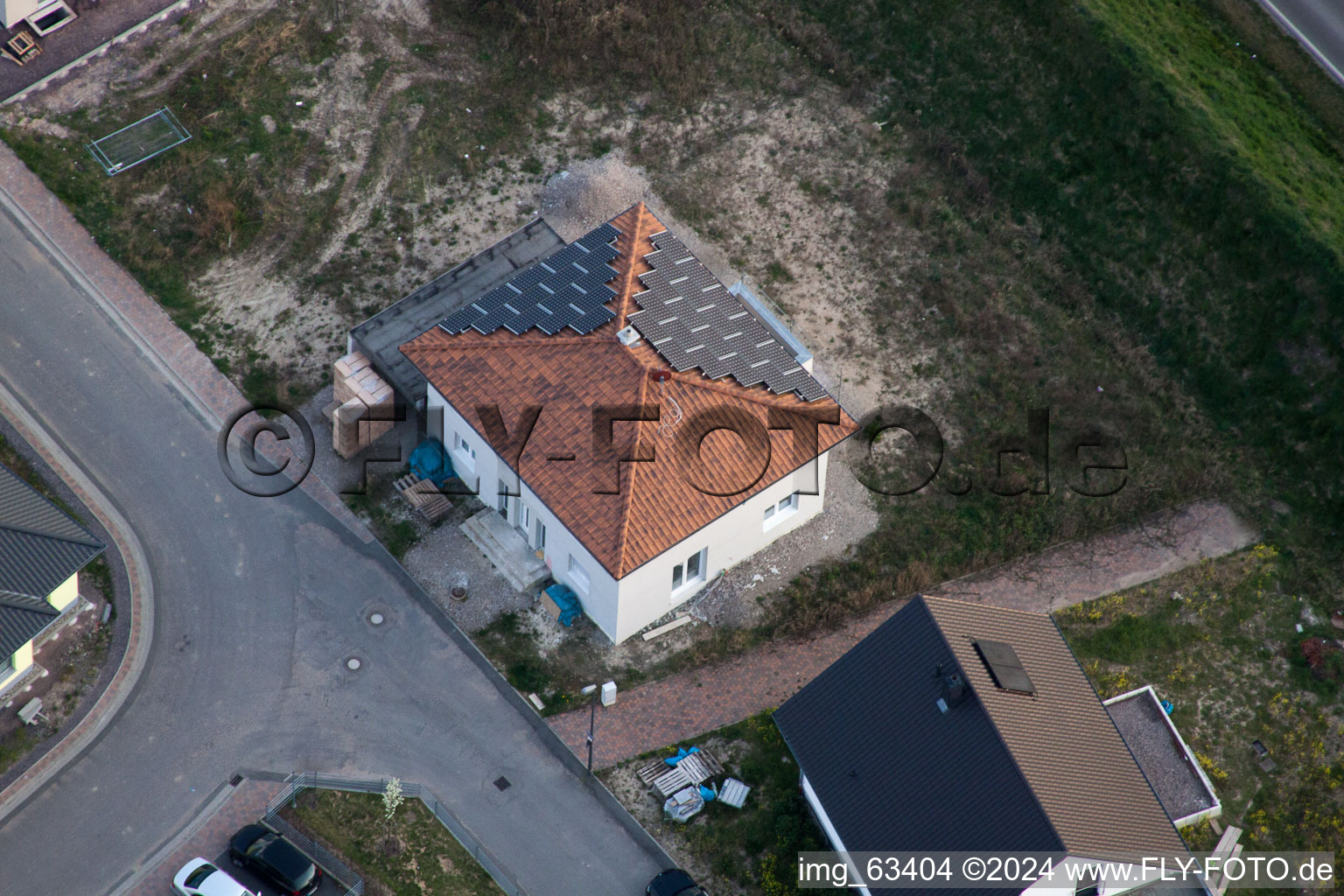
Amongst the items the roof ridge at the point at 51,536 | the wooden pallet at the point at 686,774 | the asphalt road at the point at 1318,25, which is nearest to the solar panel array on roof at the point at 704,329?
the wooden pallet at the point at 686,774

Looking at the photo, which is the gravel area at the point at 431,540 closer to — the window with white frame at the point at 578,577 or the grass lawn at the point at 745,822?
the window with white frame at the point at 578,577

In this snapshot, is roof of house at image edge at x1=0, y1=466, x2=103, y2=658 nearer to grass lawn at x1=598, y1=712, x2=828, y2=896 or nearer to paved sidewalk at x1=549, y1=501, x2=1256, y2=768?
paved sidewalk at x1=549, y1=501, x2=1256, y2=768

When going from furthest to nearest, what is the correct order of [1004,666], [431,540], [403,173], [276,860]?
[403,173] → [431,540] → [276,860] → [1004,666]

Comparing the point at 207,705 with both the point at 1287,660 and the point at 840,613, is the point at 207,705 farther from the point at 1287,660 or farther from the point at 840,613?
the point at 1287,660

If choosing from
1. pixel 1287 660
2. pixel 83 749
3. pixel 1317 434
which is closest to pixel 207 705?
pixel 83 749

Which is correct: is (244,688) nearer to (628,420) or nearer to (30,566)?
(30,566)

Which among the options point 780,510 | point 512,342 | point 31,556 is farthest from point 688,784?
point 31,556
